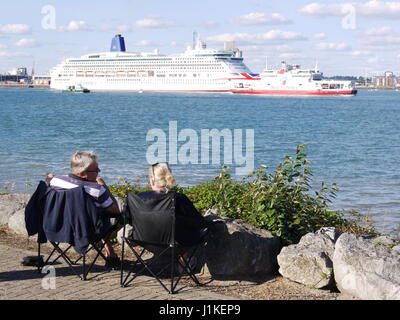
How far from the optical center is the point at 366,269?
4.05 meters

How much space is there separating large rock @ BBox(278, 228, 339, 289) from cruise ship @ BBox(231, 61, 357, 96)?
8320 cm

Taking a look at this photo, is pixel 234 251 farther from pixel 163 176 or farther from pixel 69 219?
pixel 69 219

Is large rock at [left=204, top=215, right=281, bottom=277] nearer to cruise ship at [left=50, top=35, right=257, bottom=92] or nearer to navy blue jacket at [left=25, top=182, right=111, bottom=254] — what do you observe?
navy blue jacket at [left=25, top=182, right=111, bottom=254]

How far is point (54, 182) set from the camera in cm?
457

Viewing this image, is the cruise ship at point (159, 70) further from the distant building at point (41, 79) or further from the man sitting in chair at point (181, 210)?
the man sitting in chair at point (181, 210)

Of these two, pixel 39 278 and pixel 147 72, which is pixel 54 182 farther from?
pixel 147 72

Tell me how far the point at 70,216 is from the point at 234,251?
1224 mm

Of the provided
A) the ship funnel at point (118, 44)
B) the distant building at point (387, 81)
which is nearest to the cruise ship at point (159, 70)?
the ship funnel at point (118, 44)

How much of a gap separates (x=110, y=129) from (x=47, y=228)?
2438 centimetres

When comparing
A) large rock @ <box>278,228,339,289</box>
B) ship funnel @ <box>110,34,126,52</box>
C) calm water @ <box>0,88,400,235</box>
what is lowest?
calm water @ <box>0,88,400,235</box>

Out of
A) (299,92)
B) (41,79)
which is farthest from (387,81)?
(299,92)

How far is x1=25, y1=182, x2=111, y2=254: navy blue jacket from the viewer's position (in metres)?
4.37

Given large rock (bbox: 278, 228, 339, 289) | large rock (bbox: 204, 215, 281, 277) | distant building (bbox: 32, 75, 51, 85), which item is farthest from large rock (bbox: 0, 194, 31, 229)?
distant building (bbox: 32, 75, 51, 85)

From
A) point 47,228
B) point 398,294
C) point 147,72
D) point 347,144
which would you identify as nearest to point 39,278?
point 47,228
